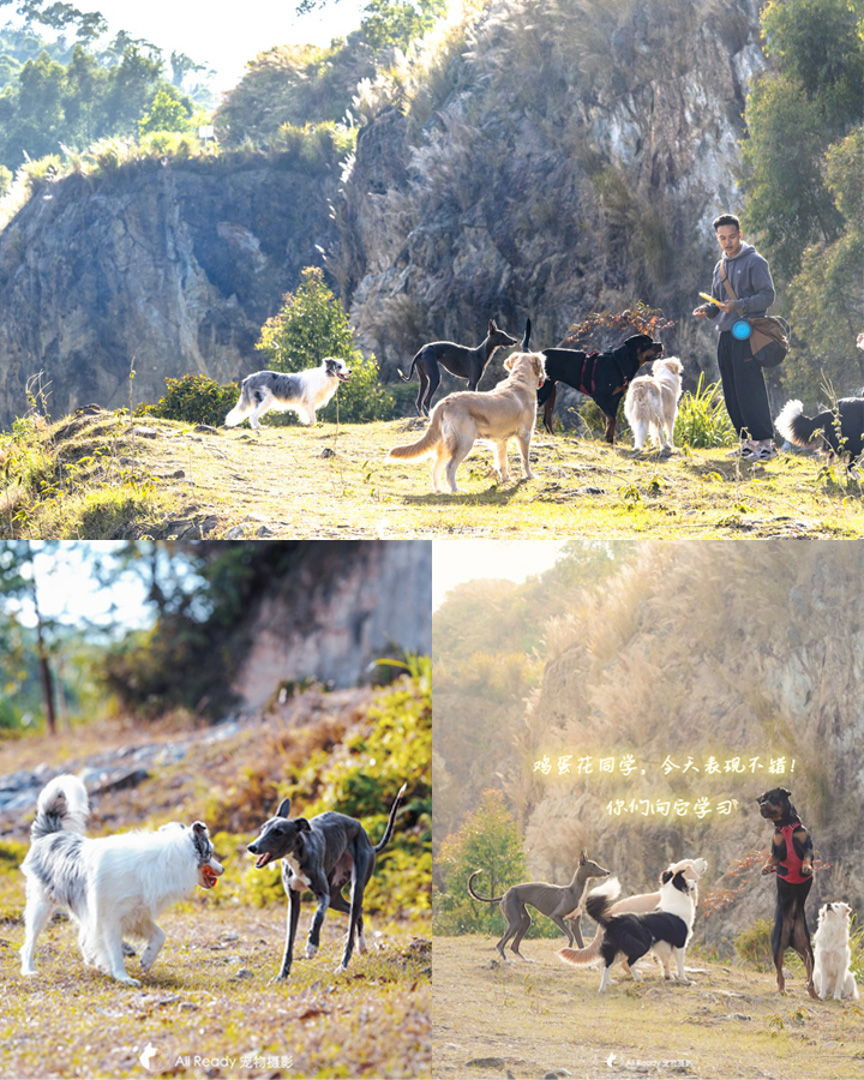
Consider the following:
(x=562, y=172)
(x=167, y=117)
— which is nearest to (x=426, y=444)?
(x=562, y=172)

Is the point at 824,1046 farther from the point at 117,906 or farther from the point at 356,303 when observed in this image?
the point at 356,303

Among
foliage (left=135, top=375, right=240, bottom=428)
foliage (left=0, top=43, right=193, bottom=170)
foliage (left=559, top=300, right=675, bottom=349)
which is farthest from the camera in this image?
foliage (left=0, top=43, right=193, bottom=170)

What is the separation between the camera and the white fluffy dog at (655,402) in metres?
10.3

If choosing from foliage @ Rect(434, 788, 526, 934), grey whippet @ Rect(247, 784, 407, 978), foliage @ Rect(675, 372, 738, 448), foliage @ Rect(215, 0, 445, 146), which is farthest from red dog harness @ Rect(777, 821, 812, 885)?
foliage @ Rect(215, 0, 445, 146)

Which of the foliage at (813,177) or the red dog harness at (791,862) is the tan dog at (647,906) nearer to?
the red dog harness at (791,862)

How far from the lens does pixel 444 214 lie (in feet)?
43.2

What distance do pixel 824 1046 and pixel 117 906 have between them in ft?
11.6

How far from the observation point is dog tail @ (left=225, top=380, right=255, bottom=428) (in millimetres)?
11555

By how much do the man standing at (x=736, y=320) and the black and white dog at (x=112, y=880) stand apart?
697 centimetres

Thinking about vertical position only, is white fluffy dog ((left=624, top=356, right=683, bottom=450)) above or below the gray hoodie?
below

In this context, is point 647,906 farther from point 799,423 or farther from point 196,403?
point 196,403

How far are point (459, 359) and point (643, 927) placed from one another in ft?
21.9

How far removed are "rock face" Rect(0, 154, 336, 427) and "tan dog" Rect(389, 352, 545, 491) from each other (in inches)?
281

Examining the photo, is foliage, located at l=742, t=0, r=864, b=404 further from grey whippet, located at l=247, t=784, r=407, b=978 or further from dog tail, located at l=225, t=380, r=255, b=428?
grey whippet, located at l=247, t=784, r=407, b=978
